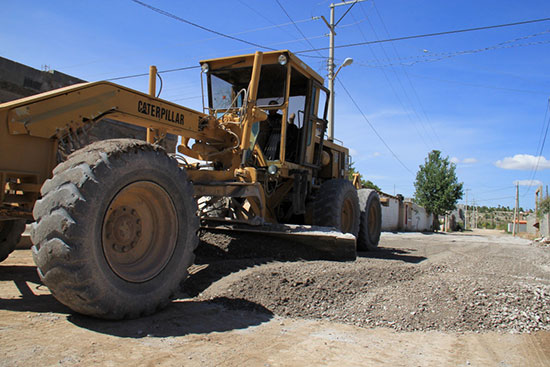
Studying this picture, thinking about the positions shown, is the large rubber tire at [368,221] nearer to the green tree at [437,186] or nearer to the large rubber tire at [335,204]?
the large rubber tire at [335,204]

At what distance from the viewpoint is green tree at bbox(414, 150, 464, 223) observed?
3684cm

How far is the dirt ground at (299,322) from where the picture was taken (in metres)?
2.71

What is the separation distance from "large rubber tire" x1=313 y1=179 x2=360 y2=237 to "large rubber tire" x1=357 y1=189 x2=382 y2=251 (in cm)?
64

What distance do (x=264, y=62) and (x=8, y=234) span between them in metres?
4.37

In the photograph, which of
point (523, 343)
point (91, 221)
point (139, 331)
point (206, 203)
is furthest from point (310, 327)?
point (206, 203)

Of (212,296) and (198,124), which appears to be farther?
(198,124)

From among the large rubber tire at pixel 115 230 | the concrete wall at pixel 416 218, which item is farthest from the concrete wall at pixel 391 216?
the large rubber tire at pixel 115 230

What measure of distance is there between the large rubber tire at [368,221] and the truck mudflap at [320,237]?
10.2 feet

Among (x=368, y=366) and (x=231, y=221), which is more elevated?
(x=231, y=221)

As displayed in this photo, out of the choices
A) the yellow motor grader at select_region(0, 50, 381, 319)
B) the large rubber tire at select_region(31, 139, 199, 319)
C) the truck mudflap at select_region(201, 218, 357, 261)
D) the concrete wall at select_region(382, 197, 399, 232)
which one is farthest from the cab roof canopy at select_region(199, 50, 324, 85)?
the concrete wall at select_region(382, 197, 399, 232)

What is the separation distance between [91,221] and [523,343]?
3406 mm

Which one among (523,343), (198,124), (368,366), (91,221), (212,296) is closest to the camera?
(368,366)

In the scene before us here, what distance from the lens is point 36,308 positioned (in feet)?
11.3

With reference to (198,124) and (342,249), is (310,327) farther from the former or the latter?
(198,124)
